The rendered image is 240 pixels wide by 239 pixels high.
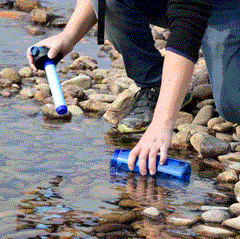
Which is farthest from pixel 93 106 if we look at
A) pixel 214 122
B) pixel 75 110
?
pixel 214 122

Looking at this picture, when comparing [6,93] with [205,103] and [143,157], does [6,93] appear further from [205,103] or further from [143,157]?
[143,157]

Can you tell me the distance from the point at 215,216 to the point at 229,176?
57 cm

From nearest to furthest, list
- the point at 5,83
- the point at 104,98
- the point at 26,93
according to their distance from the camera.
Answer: the point at 104,98 → the point at 26,93 → the point at 5,83

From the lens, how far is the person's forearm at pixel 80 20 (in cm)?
279

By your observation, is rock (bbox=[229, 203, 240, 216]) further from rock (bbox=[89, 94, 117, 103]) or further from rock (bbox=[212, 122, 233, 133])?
rock (bbox=[89, 94, 117, 103])

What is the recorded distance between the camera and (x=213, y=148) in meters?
2.84

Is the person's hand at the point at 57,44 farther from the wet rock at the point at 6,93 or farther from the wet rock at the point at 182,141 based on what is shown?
the wet rock at the point at 6,93

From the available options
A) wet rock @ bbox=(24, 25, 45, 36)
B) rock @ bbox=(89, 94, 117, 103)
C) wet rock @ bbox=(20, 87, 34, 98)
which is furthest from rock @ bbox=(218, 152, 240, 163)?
wet rock @ bbox=(24, 25, 45, 36)

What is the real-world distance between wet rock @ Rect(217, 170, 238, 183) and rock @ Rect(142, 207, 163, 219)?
621 millimetres

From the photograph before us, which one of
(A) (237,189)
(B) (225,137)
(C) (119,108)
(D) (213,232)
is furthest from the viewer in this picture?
(C) (119,108)

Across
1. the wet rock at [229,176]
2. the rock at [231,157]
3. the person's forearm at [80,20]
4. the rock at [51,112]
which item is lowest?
the rock at [51,112]

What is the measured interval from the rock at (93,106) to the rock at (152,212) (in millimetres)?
1862

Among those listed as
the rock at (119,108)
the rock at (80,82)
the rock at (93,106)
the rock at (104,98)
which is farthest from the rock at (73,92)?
the rock at (119,108)

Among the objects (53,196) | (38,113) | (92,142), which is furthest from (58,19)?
(53,196)
